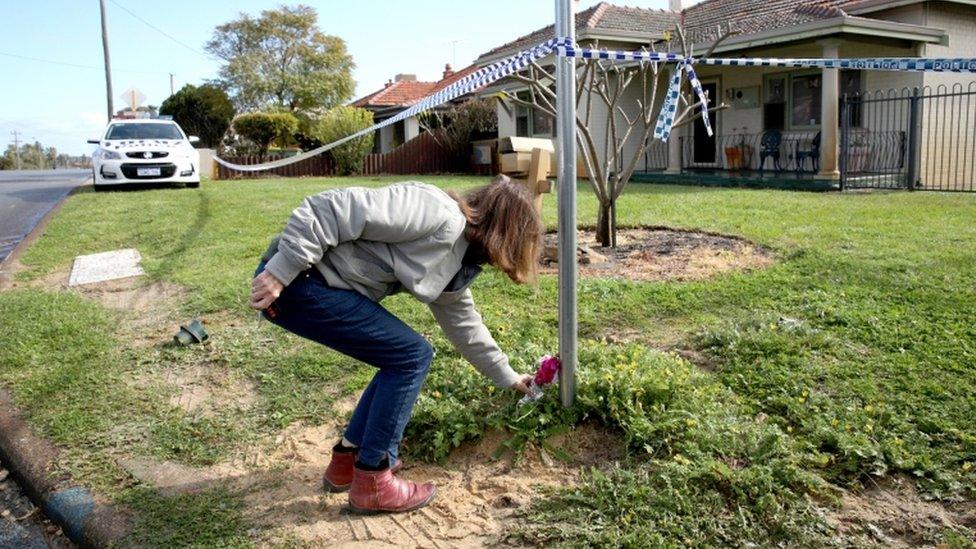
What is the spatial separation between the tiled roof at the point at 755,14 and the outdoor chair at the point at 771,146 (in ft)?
7.21

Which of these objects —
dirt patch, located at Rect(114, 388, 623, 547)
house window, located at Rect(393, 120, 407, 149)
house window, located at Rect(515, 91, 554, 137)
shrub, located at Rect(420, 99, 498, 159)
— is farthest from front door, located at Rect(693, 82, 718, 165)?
house window, located at Rect(393, 120, 407, 149)

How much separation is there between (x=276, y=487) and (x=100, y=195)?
45.3 feet

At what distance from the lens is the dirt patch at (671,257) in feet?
20.4

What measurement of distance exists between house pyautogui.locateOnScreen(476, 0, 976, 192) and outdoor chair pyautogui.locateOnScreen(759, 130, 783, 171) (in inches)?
0.9

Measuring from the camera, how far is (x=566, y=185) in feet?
10.8

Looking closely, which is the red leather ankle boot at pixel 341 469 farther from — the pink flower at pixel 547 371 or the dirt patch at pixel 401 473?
the pink flower at pixel 547 371

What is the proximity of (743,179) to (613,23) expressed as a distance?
232 inches

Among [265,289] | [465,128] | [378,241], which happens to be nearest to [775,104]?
[465,128]

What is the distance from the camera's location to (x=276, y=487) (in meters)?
3.28

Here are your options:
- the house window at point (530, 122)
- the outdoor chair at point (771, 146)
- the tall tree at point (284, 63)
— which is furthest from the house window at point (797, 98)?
the tall tree at point (284, 63)

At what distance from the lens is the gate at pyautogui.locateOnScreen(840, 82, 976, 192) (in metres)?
14.0

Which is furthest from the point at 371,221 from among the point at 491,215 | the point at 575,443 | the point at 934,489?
the point at 934,489

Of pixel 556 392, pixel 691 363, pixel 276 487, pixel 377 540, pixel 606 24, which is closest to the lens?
pixel 377 540

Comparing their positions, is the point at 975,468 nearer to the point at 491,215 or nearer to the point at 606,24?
the point at 491,215
